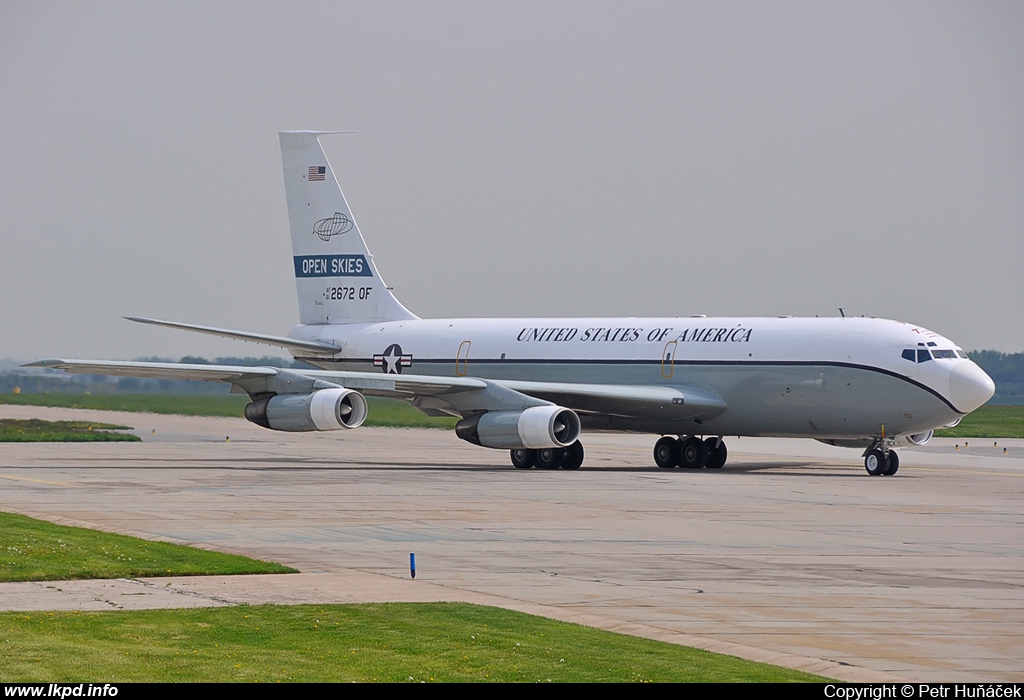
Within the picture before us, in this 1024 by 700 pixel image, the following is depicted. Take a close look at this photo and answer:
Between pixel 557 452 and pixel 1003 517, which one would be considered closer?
pixel 1003 517

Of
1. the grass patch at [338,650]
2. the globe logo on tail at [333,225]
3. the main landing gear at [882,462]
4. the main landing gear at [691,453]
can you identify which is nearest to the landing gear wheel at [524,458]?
the main landing gear at [691,453]

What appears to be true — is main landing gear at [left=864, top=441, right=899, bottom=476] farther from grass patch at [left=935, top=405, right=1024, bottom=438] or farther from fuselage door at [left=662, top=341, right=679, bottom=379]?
grass patch at [left=935, top=405, right=1024, bottom=438]

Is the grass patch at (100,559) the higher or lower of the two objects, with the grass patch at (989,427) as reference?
lower

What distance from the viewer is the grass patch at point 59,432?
47344 mm

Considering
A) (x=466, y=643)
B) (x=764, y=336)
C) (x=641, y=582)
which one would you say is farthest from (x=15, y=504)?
(x=764, y=336)

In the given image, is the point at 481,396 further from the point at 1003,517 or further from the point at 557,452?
the point at 1003,517

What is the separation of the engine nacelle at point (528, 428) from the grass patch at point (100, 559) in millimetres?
16974

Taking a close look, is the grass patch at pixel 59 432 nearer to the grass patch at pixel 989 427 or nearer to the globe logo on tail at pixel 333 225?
the globe logo on tail at pixel 333 225

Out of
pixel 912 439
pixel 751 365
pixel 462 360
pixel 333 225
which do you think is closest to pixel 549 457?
pixel 751 365

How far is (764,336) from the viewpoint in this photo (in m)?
36.3

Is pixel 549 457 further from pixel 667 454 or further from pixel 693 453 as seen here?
pixel 693 453

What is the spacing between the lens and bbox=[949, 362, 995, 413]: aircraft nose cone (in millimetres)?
33906

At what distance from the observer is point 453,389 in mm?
35812
